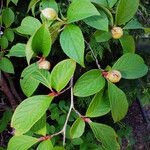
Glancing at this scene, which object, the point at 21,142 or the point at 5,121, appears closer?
the point at 21,142

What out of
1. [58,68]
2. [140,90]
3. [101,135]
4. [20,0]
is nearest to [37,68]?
[58,68]

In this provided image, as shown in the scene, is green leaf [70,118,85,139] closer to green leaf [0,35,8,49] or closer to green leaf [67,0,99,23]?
green leaf [67,0,99,23]

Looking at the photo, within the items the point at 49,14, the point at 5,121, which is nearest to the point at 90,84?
the point at 49,14

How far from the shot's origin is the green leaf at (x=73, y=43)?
1.71 ft

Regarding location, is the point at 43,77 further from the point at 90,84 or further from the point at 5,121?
the point at 5,121

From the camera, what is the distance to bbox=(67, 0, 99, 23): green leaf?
1.69 feet

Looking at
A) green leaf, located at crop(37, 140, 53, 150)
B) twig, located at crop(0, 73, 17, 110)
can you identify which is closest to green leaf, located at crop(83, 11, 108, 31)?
green leaf, located at crop(37, 140, 53, 150)

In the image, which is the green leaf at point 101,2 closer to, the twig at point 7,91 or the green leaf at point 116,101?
the green leaf at point 116,101

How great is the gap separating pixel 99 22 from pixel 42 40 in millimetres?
106

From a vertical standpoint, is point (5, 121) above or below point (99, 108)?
below

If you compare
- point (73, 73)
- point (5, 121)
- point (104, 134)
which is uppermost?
point (73, 73)

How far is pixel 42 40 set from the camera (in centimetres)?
52

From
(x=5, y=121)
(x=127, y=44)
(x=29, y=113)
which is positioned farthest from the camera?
(x=5, y=121)

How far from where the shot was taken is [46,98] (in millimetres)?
538
